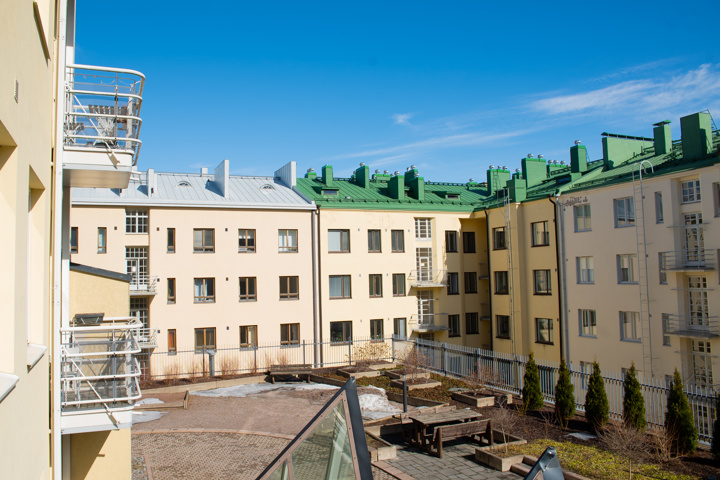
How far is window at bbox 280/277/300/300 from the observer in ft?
112

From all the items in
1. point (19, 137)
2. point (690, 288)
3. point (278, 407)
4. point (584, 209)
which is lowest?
point (278, 407)

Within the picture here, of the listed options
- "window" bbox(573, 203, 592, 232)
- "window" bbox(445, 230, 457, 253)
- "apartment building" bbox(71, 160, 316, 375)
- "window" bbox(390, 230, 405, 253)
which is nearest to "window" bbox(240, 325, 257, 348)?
"apartment building" bbox(71, 160, 316, 375)

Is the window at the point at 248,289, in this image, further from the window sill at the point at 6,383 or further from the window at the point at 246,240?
the window sill at the point at 6,383

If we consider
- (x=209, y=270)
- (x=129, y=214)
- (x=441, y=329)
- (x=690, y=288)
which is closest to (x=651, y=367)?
(x=690, y=288)

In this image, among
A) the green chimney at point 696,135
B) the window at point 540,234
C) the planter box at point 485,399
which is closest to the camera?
the planter box at point 485,399

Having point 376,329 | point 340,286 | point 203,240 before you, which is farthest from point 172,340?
point 376,329

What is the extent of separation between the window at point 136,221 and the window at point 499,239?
71.1 feet

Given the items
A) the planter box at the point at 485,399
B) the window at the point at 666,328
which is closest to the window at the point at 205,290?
the planter box at the point at 485,399

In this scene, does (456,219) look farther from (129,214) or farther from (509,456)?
(509,456)

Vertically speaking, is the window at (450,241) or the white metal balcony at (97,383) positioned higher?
the window at (450,241)

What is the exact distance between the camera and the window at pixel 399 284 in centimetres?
3684

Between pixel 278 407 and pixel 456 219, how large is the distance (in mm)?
21600

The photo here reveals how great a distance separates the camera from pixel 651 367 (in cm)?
2606

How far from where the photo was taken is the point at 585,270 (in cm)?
3077
